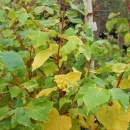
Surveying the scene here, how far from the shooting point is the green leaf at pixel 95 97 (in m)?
0.92

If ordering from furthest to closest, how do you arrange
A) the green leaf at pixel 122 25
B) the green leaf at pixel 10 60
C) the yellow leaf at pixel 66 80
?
the green leaf at pixel 122 25 → the yellow leaf at pixel 66 80 → the green leaf at pixel 10 60

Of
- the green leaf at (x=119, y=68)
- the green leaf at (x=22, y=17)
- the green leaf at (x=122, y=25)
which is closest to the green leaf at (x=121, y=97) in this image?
the green leaf at (x=119, y=68)

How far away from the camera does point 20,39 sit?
172 cm

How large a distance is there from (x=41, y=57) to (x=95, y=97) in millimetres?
385

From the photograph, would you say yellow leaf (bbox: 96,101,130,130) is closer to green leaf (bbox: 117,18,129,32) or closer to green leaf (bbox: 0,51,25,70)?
green leaf (bbox: 0,51,25,70)

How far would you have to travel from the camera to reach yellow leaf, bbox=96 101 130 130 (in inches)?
47.0

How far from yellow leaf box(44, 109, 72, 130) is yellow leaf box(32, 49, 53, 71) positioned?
0.21 m

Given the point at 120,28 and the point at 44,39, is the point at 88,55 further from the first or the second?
the point at 120,28

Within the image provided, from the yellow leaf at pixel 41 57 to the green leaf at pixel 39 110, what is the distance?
14 cm

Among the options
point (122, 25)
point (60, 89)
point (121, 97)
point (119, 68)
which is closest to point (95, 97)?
point (121, 97)

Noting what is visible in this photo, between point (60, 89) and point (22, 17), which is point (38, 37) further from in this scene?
point (60, 89)

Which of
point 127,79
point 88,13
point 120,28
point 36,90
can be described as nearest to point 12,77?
point 36,90

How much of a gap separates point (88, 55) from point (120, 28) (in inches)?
41.4

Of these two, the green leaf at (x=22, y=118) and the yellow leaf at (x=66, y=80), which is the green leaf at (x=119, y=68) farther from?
the green leaf at (x=22, y=118)
